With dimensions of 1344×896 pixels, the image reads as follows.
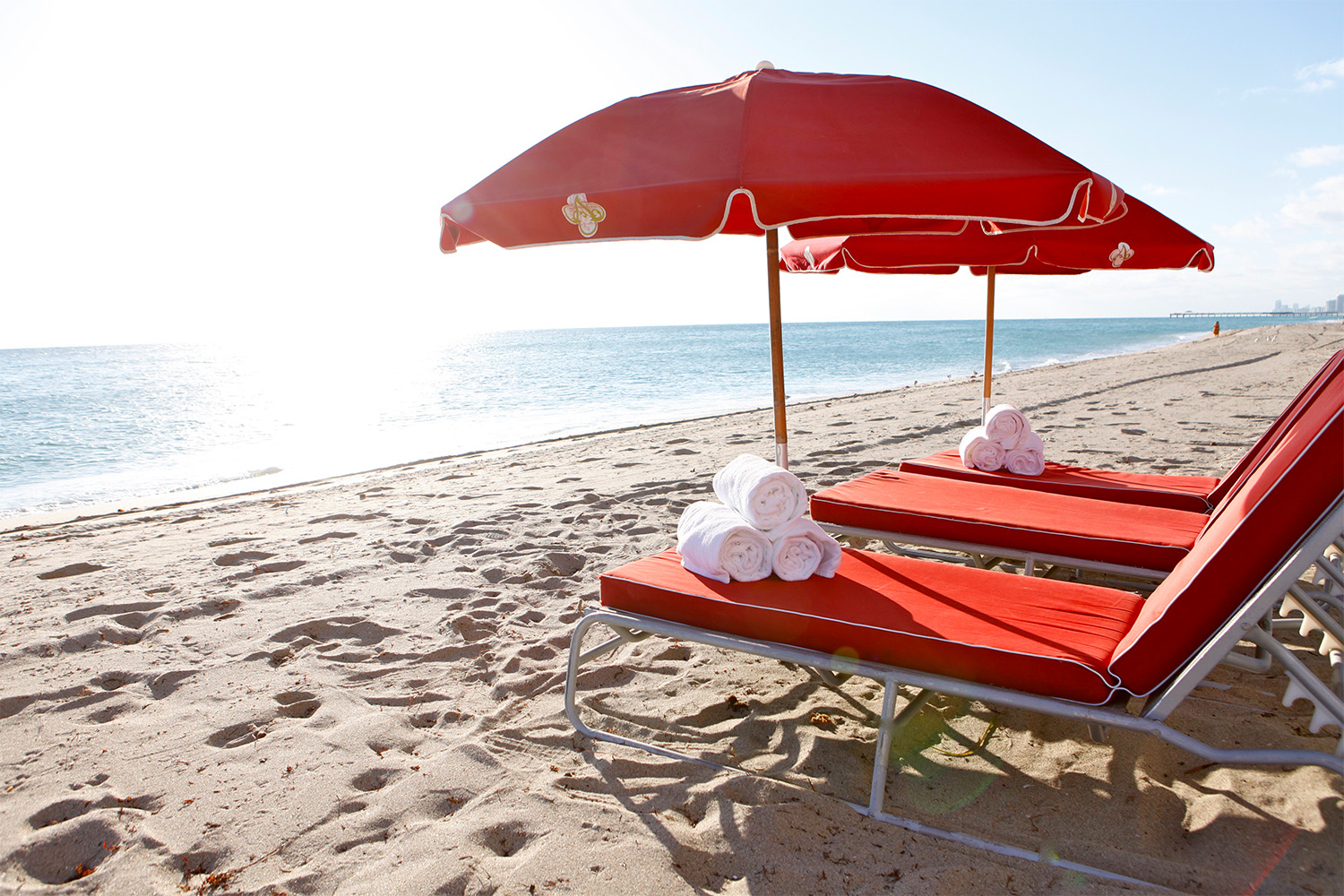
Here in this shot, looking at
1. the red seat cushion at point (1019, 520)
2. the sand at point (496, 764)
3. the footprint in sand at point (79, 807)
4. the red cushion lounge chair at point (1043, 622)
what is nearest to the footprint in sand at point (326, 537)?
the sand at point (496, 764)

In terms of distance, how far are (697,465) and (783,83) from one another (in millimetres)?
5332

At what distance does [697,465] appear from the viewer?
7641mm

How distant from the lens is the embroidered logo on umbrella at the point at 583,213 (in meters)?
2.42

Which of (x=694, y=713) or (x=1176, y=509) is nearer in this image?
(x=694, y=713)

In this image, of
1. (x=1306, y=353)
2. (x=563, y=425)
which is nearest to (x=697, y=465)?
(x=563, y=425)

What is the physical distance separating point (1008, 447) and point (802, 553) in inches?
105

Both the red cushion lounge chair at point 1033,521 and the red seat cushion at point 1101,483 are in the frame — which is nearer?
the red cushion lounge chair at point 1033,521

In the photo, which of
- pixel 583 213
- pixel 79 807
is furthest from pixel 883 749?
Answer: pixel 79 807

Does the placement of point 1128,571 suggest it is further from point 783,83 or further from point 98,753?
point 98,753

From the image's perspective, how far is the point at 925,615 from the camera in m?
2.43

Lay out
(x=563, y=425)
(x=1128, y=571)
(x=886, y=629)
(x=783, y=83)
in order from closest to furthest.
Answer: (x=886, y=629), (x=783, y=83), (x=1128, y=571), (x=563, y=425)

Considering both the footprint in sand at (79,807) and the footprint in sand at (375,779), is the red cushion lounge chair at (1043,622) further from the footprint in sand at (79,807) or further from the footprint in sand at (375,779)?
the footprint in sand at (79,807)

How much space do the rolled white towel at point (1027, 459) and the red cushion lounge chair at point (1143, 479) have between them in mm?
53

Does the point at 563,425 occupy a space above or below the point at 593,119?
below
